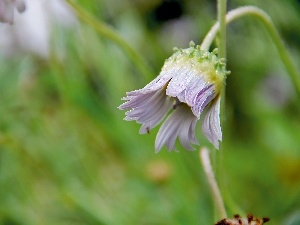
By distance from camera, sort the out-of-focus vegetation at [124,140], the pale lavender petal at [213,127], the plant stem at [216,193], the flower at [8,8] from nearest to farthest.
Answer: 1. the pale lavender petal at [213,127]
2. the plant stem at [216,193]
3. the flower at [8,8]
4. the out-of-focus vegetation at [124,140]

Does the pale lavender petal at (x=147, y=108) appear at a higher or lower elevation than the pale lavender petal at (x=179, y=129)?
higher

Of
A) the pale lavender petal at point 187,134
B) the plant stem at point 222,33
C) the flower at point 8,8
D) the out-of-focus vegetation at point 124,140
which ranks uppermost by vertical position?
the out-of-focus vegetation at point 124,140

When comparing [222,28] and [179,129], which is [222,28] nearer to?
[222,28]

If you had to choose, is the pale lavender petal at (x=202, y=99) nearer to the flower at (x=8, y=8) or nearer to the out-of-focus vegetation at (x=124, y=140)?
the flower at (x=8, y=8)

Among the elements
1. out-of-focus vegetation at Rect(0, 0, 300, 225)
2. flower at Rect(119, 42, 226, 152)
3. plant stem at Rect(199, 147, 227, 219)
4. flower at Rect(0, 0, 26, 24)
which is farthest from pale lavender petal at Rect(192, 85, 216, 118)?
out-of-focus vegetation at Rect(0, 0, 300, 225)

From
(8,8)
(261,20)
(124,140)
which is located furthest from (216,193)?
(124,140)

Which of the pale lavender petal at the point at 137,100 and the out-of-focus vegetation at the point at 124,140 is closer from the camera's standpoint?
the pale lavender petal at the point at 137,100

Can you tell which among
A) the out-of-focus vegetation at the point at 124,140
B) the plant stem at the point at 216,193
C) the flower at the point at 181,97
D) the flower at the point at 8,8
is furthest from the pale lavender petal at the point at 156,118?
the out-of-focus vegetation at the point at 124,140

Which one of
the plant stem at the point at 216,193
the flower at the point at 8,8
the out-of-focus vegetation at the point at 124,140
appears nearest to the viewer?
the plant stem at the point at 216,193
